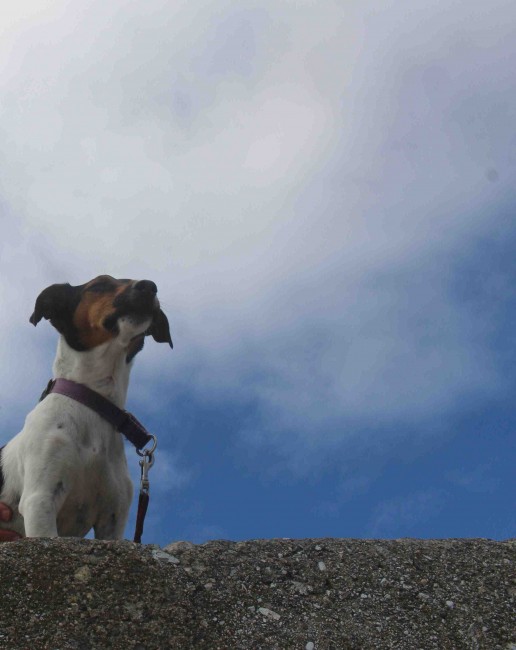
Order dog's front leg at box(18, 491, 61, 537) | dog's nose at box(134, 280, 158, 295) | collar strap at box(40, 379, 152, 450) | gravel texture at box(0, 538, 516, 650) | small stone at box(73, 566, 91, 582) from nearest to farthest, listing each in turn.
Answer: gravel texture at box(0, 538, 516, 650) < small stone at box(73, 566, 91, 582) < dog's front leg at box(18, 491, 61, 537) < collar strap at box(40, 379, 152, 450) < dog's nose at box(134, 280, 158, 295)

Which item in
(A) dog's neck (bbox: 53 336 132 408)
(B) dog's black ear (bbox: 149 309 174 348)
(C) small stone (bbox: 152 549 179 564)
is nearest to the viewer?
(C) small stone (bbox: 152 549 179 564)

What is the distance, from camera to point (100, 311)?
6105mm

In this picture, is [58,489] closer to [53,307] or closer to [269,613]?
[53,307]

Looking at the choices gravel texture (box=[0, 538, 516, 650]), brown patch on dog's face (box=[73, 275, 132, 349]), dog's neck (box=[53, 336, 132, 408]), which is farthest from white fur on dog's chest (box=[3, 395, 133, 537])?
gravel texture (box=[0, 538, 516, 650])

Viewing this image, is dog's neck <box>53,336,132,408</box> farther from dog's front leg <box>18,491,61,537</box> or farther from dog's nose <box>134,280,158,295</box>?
dog's front leg <box>18,491,61,537</box>

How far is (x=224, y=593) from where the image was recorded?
11.4 ft

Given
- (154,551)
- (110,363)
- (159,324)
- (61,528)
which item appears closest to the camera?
(154,551)

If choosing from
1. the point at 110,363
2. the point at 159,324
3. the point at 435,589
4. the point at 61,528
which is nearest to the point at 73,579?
the point at 435,589

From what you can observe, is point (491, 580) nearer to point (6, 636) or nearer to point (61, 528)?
point (6, 636)

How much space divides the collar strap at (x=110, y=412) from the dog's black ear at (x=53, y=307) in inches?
21.8

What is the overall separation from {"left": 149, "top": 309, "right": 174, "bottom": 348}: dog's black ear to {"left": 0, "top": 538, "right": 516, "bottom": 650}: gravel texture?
9.87ft

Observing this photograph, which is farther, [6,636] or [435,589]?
[435,589]

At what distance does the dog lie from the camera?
213 inches

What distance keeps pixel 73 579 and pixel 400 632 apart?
1.39 m
